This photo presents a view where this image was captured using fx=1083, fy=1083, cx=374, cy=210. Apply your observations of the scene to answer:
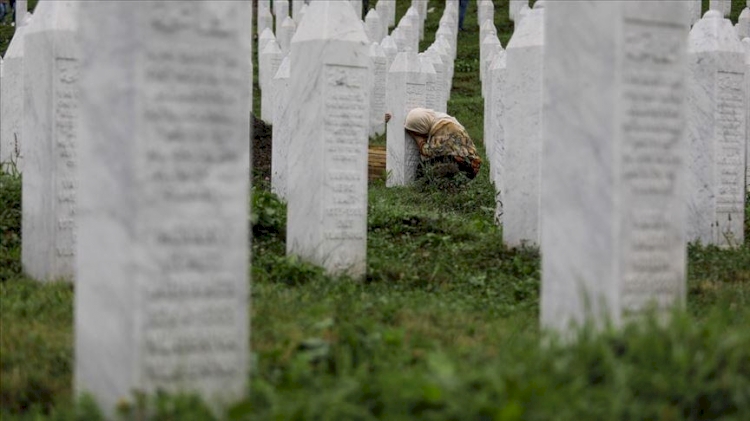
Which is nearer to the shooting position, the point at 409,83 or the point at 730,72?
the point at 730,72

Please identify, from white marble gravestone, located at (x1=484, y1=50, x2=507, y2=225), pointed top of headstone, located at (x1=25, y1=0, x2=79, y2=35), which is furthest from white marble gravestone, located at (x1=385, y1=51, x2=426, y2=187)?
pointed top of headstone, located at (x1=25, y1=0, x2=79, y2=35)

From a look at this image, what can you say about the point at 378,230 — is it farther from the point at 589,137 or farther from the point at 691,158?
the point at 589,137

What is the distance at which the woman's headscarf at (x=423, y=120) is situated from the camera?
13.4m

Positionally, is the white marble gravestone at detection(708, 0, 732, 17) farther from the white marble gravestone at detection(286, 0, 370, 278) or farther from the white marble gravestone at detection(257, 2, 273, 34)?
the white marble gravestone at detection(286, 0, 370, 278)

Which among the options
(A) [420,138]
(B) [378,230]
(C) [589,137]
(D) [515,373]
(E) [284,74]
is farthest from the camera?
(A) [420,138]

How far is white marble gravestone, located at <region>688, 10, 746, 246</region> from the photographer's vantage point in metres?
9.12

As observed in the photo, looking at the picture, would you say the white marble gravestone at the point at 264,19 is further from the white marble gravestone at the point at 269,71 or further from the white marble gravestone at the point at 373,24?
the white marble gravestone at the point at 269,71

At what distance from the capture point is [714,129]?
9.16 m

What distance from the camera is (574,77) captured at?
189 inches

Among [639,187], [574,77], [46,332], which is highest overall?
[574,77]

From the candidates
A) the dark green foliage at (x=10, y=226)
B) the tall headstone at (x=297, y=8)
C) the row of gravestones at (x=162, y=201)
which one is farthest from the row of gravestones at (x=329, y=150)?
the tall headstone at (x=297, y=8)

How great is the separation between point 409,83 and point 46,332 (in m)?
10.2

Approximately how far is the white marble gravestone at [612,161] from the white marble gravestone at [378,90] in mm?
14508

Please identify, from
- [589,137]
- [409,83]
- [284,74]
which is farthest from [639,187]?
[409,83]
